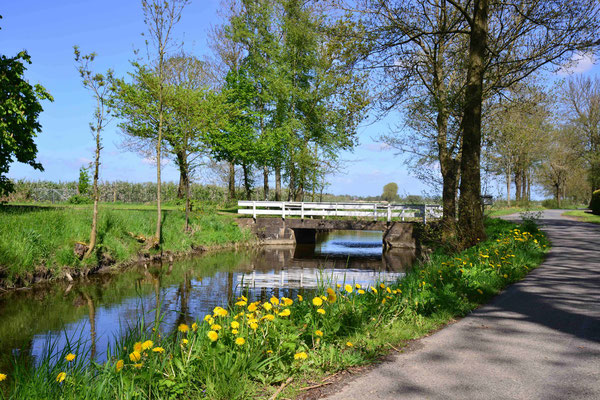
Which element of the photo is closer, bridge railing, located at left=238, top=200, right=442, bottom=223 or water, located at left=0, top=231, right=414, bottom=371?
water, located at left=0, top=231, right=414, bottom=371

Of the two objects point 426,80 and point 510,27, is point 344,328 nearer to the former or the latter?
point 510,27

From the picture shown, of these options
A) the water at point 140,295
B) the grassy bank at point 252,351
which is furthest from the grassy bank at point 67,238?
the grassy bank at point 252,351

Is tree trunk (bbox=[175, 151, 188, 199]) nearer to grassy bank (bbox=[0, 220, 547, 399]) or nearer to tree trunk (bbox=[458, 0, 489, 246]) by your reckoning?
tree trunk (bbox=[458, 0, 489, 246])

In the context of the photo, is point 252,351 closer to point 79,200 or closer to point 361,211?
point 361,211

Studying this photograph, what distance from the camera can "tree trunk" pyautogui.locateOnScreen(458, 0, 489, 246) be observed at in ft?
34.2

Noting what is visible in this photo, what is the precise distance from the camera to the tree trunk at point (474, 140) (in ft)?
34.2

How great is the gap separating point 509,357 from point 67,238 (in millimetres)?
12783

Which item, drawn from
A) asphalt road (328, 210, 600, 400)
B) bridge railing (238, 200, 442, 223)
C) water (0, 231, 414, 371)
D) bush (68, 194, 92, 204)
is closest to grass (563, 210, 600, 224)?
bridge railing (238, 200, 442, 223)

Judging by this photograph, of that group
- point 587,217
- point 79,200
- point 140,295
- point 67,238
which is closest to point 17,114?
point 67,238

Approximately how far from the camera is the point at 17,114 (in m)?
15.5

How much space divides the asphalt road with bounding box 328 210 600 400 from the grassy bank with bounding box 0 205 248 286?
1060cm

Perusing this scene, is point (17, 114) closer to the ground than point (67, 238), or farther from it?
farther from it

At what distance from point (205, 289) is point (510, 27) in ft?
36.8

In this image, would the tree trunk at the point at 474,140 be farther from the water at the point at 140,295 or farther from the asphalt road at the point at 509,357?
the asphalt road at the point at 509,357
